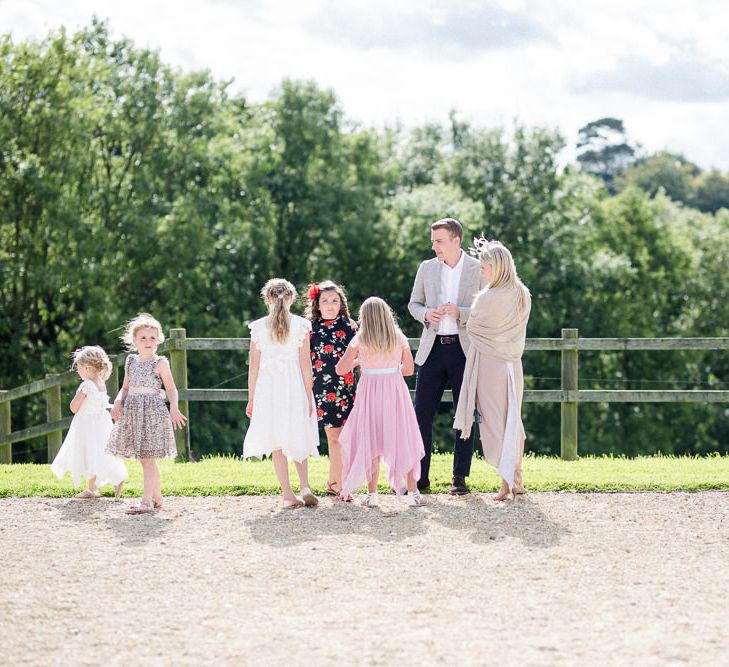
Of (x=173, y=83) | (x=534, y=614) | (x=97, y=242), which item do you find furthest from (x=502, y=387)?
(x=173, y=83)

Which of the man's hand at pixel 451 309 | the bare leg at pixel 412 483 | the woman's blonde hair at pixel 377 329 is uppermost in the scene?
the man's hand at pixel 451 309

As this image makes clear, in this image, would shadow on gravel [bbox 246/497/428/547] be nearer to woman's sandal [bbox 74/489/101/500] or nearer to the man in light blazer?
the man in light blazer

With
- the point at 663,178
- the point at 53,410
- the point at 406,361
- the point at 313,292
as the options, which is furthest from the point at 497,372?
the point at 663,178

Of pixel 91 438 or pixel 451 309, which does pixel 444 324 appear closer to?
pixel 451 309

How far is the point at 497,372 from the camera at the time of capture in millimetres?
8141

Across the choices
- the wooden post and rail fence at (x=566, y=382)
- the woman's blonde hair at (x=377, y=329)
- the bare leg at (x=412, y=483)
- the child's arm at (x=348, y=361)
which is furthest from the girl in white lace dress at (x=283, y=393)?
the wooden post and rail fence at (x=566, y=382)

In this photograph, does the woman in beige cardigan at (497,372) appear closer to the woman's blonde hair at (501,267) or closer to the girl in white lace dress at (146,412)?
the woman's blonde hair at (501,267)

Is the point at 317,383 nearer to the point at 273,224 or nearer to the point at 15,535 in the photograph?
the point at 15,535

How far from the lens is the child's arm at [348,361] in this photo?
8.02m

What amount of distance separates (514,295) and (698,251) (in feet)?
101

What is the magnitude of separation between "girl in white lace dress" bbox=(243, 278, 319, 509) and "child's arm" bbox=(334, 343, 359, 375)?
23 cm

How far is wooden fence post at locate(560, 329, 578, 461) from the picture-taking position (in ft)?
36.3

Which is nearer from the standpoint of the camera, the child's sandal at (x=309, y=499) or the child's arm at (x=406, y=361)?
the child's sandal at (x=309, y=499)

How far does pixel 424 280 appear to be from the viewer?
853cm
